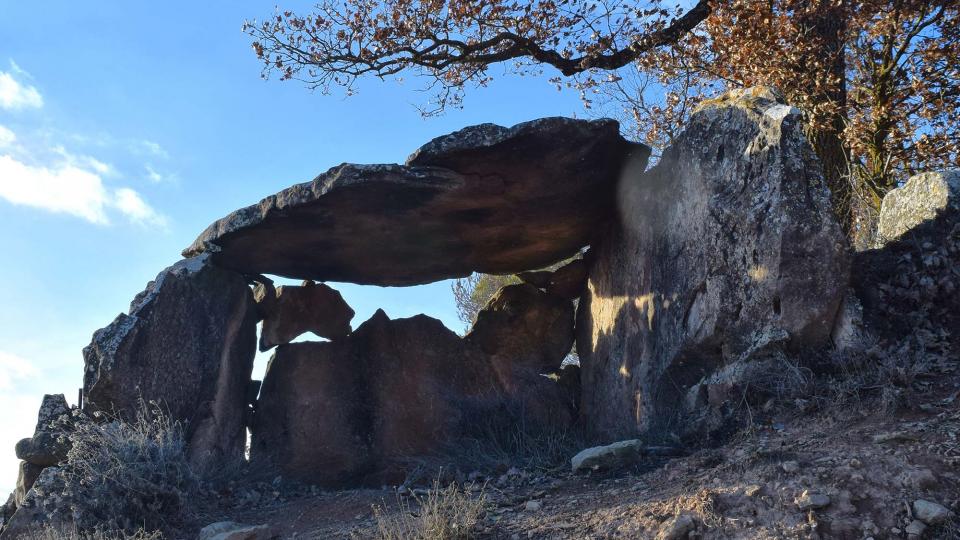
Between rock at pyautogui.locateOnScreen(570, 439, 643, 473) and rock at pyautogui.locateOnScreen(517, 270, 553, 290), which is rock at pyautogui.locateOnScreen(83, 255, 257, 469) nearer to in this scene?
rock at pyautogui.locateOnScreen(517, 270, 553, 290)

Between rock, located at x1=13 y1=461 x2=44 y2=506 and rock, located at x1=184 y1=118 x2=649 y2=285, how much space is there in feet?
7.40

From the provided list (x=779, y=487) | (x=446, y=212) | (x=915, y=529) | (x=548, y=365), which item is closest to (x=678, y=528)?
(x=779, y=487)

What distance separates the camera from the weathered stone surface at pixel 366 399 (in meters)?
9.13

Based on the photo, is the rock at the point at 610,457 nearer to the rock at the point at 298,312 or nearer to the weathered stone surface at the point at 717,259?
the weathered stone surface at the point at 717,259

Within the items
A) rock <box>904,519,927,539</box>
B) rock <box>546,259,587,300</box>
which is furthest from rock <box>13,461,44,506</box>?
rock <box>904,519,927,539</box>

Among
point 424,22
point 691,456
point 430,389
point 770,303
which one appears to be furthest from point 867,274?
point 424,22

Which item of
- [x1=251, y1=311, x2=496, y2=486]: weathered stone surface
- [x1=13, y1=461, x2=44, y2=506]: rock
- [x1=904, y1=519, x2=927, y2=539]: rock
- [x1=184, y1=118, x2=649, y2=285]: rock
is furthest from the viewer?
[x1=251, y1=311, x2=496, y2=486]: weathered stone surface

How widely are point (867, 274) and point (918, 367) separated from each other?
1.02 m

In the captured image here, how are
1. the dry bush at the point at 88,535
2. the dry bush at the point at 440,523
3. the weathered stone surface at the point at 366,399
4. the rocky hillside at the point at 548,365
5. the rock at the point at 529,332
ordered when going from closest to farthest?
the dry bush at the point at 440,523 < the rocky hillside at the point at 548,365 < the dry bush at the point at 88,535 < the weathered stone surface at the point at 366,399 < the rock at the point at 529,332

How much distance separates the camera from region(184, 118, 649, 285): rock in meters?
7.73

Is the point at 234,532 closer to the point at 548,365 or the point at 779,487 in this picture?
the point at 779,487

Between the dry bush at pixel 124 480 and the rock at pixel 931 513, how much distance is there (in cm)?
439

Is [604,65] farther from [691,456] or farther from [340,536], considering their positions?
[340,536]

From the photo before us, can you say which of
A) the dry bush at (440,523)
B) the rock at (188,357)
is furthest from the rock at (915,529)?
the rock at (188,357)
